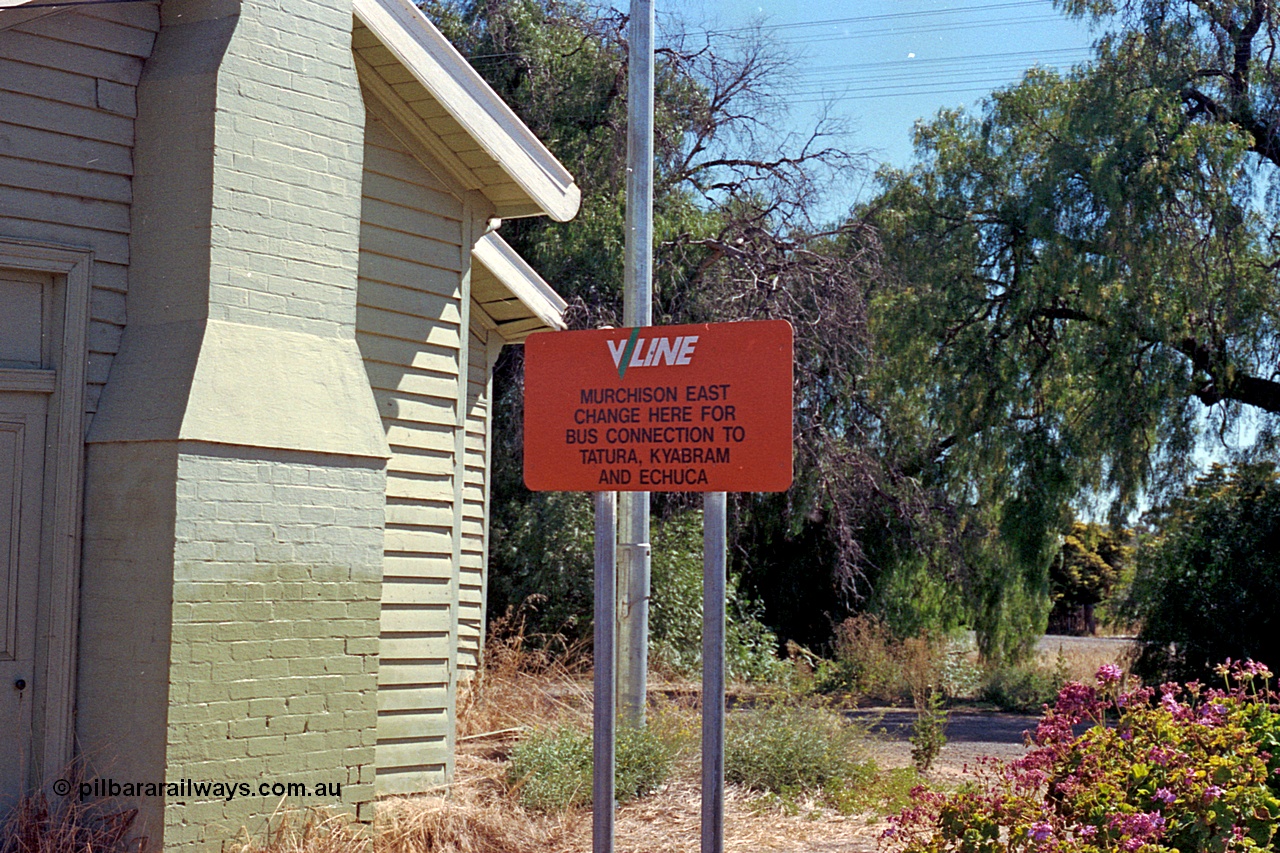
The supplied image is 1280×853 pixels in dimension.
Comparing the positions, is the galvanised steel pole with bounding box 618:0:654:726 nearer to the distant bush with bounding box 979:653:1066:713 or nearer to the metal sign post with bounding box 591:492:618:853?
the metal sign post with bounding box 591:492:618:853

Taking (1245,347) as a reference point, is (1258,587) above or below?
below

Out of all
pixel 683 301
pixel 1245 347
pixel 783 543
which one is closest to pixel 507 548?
pixel 683 301

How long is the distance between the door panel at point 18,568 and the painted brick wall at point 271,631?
751 millimetres

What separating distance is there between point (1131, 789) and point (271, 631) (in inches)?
157

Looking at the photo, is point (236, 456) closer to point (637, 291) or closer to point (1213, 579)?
point (637, 291)

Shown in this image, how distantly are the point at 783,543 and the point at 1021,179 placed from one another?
7.83 meters

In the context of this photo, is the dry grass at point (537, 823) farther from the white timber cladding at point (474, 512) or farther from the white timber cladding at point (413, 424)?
the white timber cladding at point (474, 512)

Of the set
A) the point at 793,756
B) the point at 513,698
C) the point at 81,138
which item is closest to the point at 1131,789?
the point at 793,756

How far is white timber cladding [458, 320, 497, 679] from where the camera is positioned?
11.1m

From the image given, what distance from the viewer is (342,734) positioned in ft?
20.6

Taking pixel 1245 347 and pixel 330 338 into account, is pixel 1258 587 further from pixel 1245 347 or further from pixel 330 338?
pixel 330 338

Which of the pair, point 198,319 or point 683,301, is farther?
point 683,301

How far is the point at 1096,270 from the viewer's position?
15.2 m

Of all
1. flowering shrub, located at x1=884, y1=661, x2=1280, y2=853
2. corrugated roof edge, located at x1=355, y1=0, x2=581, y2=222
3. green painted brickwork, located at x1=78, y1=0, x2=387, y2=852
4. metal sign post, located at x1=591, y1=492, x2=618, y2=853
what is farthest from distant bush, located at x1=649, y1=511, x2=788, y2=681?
metal sign post, located at x1=591, y1=492, x2=618, y2=853
